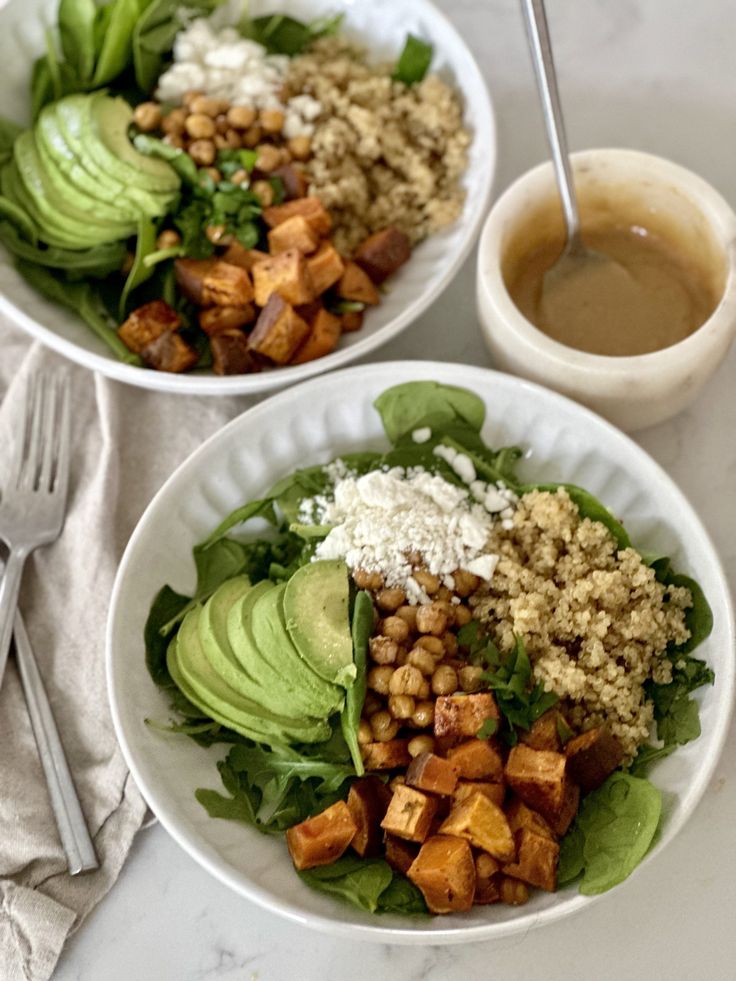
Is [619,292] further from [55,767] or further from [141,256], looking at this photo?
[55,767]

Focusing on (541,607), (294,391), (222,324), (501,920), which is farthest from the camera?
(222,324)

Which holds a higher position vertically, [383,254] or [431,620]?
[383,254]

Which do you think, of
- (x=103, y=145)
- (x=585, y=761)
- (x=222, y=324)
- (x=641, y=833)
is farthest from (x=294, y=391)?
(x=641, y=833)

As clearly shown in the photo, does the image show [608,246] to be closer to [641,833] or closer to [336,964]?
[641,833]

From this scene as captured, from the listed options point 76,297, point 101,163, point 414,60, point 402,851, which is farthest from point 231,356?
point 402,851

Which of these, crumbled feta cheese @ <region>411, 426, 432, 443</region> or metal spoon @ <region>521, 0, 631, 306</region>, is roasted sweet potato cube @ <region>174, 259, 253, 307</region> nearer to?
crumbled feta cheese @ <region>411, 426, 432, 443</region>
